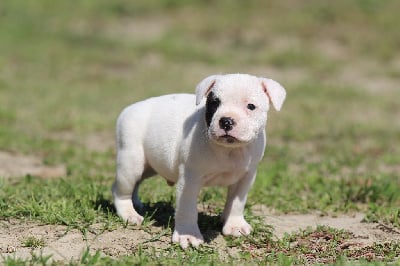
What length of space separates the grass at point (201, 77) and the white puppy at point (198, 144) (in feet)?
0.82

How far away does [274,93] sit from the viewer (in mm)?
4723

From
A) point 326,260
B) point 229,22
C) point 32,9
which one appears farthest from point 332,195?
point 32,9

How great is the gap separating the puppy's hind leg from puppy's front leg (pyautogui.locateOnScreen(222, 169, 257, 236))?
655mm

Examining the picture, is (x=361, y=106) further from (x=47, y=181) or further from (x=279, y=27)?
(x=47, y=181)

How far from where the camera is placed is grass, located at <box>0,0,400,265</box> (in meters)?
5.55

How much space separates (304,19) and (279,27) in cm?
79

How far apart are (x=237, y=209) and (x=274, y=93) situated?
1.02 m

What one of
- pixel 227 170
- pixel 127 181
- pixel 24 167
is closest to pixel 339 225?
pixel 227 170

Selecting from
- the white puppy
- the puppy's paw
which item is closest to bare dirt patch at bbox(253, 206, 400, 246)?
the white puppy

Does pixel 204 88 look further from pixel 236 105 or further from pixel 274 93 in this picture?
pixel 274 93

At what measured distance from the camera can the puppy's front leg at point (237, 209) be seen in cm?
521

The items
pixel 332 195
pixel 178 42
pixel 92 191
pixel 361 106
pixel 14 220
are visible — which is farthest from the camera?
pixel 178 42

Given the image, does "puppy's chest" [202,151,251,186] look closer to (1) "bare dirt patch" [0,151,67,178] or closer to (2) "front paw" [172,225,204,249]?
(2) "front paw" [172,225,204,249]

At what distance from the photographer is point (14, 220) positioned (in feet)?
17.6
